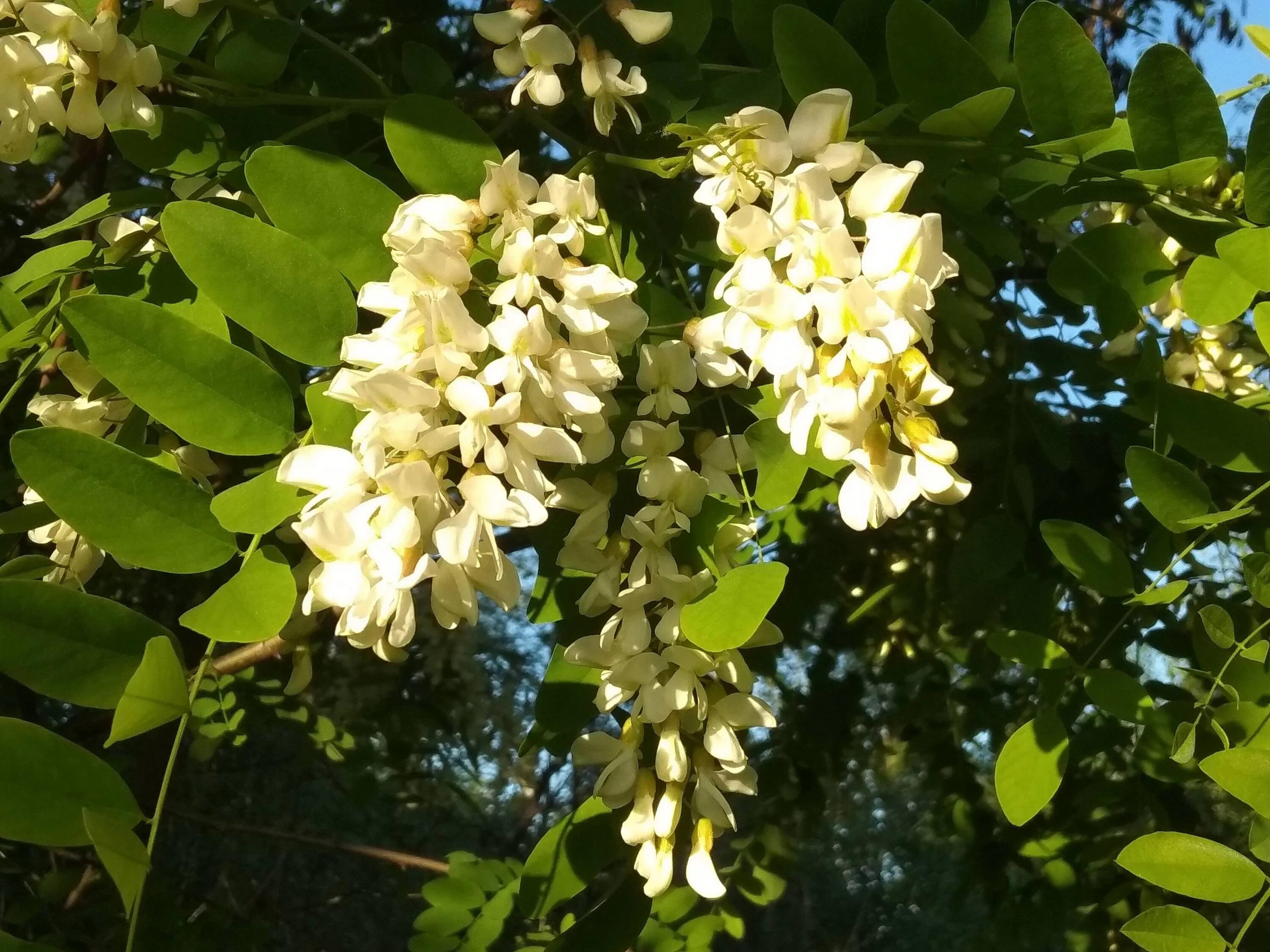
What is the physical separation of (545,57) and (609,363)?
0.66 ft

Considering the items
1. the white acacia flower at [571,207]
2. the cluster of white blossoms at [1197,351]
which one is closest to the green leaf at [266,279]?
the white acacia flower at [571,207]

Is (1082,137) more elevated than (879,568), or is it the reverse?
(1082,137)

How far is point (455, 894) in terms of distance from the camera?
917 mm

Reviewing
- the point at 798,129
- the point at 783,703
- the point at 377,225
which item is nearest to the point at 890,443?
the point at 798,129

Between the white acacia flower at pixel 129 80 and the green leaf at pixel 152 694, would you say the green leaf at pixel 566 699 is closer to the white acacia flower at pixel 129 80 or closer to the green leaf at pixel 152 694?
the green leaf at pixel 152 694

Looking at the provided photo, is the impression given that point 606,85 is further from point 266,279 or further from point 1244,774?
point 1244,774

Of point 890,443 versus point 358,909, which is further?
point 358,909

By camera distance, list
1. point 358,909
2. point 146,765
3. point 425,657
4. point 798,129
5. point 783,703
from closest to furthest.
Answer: point 798,129 → point 146,765 → point 783,703 → point 425,657 → point 358,909

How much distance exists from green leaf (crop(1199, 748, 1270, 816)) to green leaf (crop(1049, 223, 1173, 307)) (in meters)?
0.25

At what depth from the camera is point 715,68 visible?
0.56m

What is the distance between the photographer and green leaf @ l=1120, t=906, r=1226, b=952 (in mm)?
499

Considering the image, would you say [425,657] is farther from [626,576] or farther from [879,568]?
[626,576]

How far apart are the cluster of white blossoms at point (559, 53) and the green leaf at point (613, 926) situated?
439mm

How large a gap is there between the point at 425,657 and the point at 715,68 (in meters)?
1.25
